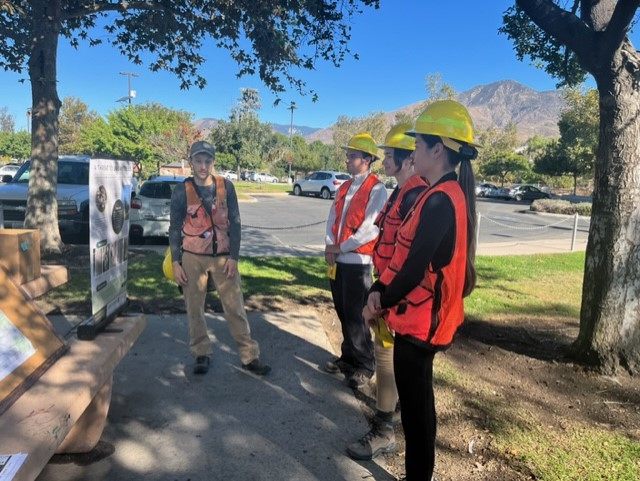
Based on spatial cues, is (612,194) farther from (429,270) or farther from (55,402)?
(55,402)

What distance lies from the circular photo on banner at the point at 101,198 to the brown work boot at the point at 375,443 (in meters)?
2.06

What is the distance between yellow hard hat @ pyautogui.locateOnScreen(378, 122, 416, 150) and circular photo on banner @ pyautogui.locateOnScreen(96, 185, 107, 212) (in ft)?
6.30

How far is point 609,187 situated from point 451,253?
262cm

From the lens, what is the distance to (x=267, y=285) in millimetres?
7098

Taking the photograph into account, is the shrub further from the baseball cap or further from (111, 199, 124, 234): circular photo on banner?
(111, 199, 124, 234): circular photo on banner

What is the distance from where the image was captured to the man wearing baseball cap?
381 cm

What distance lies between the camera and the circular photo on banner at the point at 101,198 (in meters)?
2.76

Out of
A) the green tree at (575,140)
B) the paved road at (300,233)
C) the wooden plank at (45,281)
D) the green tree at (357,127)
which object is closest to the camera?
the wooden plank at (45,281)

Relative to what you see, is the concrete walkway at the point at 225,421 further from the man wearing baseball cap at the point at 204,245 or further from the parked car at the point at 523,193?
the parked car at the point at 523,193

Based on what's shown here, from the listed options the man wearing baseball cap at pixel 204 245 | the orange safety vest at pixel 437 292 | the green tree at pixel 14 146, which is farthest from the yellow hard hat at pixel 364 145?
the green tree at pixel 14 146

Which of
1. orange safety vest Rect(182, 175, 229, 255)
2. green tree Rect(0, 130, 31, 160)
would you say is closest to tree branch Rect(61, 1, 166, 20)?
orange safety vest Rect(182, 175, 229, 255)

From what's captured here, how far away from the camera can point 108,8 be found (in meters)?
8.41

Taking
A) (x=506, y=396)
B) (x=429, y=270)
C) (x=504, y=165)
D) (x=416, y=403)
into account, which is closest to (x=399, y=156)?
(x=429, y=270)

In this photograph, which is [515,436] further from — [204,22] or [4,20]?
[4,20]
